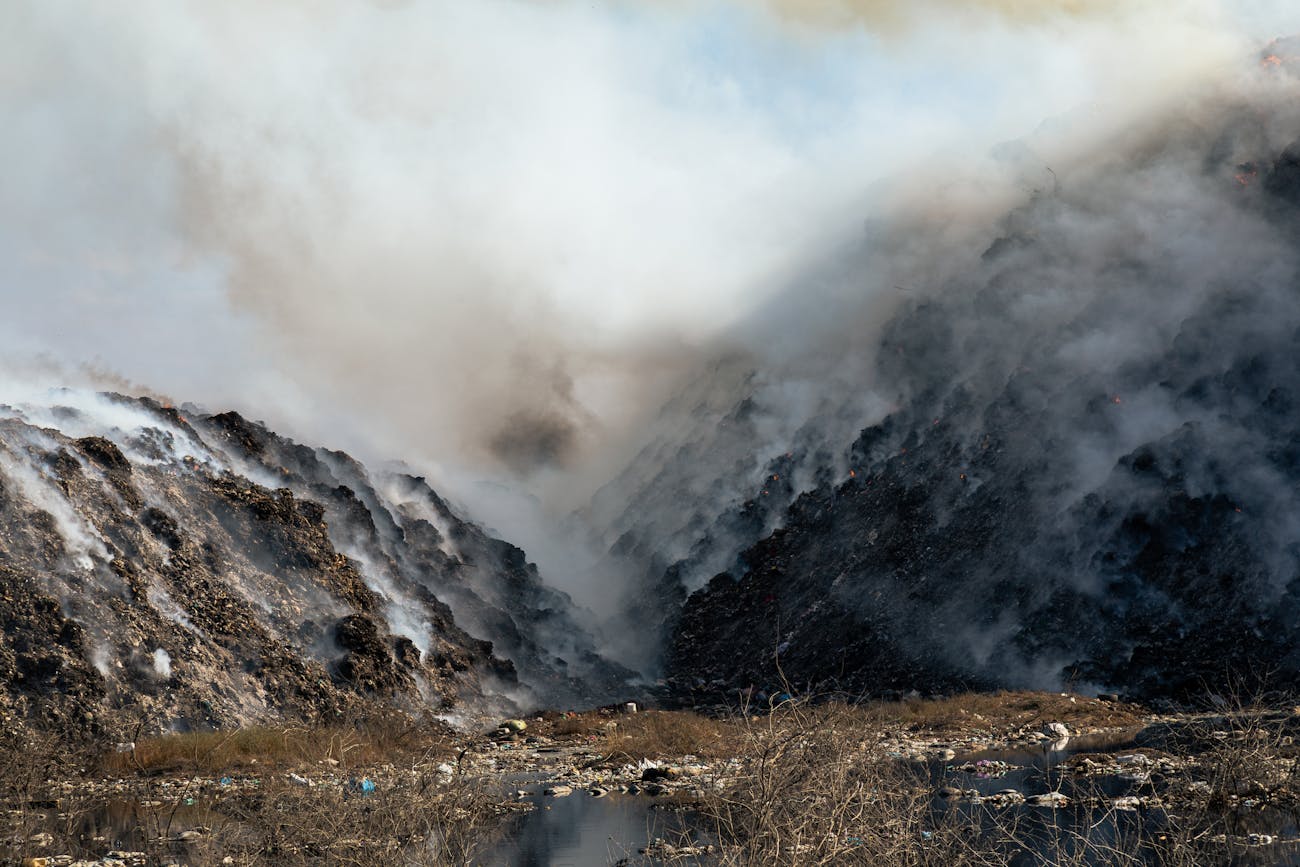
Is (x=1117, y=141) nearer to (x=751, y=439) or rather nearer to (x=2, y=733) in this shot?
(x=751, y=439)

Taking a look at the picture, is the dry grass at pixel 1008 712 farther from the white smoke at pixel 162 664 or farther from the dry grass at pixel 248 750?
the white smoke at pixel 162 664

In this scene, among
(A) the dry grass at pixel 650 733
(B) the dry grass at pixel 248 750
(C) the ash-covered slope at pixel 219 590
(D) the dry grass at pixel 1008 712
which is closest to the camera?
(B) the dry grass at pixel 248 750

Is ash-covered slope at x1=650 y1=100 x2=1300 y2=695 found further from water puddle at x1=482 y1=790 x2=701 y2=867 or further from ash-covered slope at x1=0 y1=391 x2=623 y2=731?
water puddle at x1=482 y1=790 x2=701 y2=867

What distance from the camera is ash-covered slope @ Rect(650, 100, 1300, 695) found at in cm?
4091

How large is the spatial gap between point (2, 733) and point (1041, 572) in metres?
33.6

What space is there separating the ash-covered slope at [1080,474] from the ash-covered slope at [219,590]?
10679mm

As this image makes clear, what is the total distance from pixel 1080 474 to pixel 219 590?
3138 cm

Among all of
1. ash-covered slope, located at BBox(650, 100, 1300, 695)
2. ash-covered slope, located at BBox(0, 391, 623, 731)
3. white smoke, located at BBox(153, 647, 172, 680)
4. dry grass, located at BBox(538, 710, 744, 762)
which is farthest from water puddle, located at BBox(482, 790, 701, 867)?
ash-covered slope, located at BBox(650, 100, 1300, 695)

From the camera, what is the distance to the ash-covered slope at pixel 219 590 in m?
33.4

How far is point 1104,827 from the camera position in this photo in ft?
67.9

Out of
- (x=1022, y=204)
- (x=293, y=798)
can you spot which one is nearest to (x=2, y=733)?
(x=293, y=798)

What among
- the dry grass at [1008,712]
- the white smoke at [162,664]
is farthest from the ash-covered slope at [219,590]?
the dry grass at [1008,712]

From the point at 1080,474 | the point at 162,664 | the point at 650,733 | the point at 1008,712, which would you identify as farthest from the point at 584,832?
the point at 1080,474

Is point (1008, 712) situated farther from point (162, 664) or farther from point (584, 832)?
point (162, 664)
